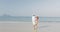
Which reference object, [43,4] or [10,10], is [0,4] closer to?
[10,10]

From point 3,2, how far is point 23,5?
1.93 feet

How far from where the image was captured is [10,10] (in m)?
3.71

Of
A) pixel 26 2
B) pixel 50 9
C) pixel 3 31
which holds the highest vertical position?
pixel 26 2

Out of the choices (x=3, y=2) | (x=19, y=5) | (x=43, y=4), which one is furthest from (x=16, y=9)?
(x=43, y=4)

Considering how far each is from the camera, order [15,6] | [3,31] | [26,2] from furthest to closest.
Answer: [15,6] < [26,2] < [3,31]

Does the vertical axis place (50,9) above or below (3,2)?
below

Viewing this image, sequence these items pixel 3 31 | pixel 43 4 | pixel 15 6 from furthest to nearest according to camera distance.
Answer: pixel 15 6
pixel 43 4
pixel 3 31

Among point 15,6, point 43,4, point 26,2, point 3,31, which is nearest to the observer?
point 3,31

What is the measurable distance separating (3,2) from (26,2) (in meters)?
0.68

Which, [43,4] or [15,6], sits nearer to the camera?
[43,4]

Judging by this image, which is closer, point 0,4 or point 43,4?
point 43,4

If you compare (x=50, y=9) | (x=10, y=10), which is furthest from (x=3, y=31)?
(x=50, y=9)

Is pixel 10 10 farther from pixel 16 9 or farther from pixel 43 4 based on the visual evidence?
pixel 43 4

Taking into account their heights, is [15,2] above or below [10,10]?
above
